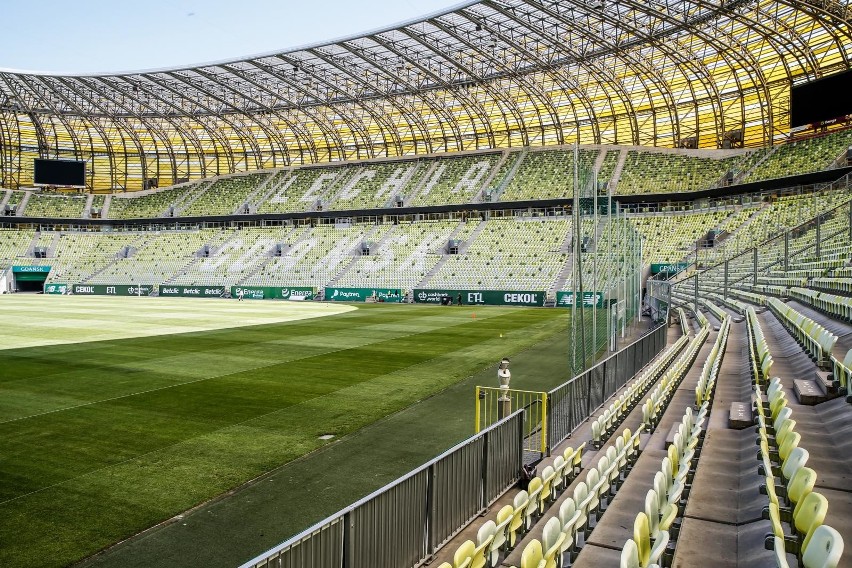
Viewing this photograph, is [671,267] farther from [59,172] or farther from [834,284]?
[59,172]

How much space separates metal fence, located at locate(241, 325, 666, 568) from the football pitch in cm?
232

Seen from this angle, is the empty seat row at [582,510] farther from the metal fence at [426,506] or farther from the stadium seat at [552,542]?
the metal fence at [426,506]

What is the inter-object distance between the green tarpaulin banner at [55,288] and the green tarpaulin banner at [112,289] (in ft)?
4.89

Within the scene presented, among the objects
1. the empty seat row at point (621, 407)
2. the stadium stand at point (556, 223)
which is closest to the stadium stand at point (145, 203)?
the stadium stand at point (556, 223)

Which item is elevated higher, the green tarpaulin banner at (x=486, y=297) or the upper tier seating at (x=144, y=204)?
the upper tier seating at (x=144, y=204)

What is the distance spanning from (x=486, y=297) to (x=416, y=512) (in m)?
49.8

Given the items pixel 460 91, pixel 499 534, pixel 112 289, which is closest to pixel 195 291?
pixel 112 289

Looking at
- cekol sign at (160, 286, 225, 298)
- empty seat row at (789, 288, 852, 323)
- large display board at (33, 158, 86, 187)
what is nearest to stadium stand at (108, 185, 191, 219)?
large display board at (33, 158, 86, 187)

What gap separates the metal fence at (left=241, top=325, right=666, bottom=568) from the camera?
5.14 m

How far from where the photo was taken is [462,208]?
69.1 meters

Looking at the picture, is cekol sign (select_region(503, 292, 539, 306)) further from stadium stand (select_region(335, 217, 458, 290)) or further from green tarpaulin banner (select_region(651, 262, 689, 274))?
green tarpaulin banner (select_region(651, 262, 689, 274))

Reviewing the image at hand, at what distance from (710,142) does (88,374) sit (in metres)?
60.6

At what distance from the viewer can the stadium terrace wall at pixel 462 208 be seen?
168ft

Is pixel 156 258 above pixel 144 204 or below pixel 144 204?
below
